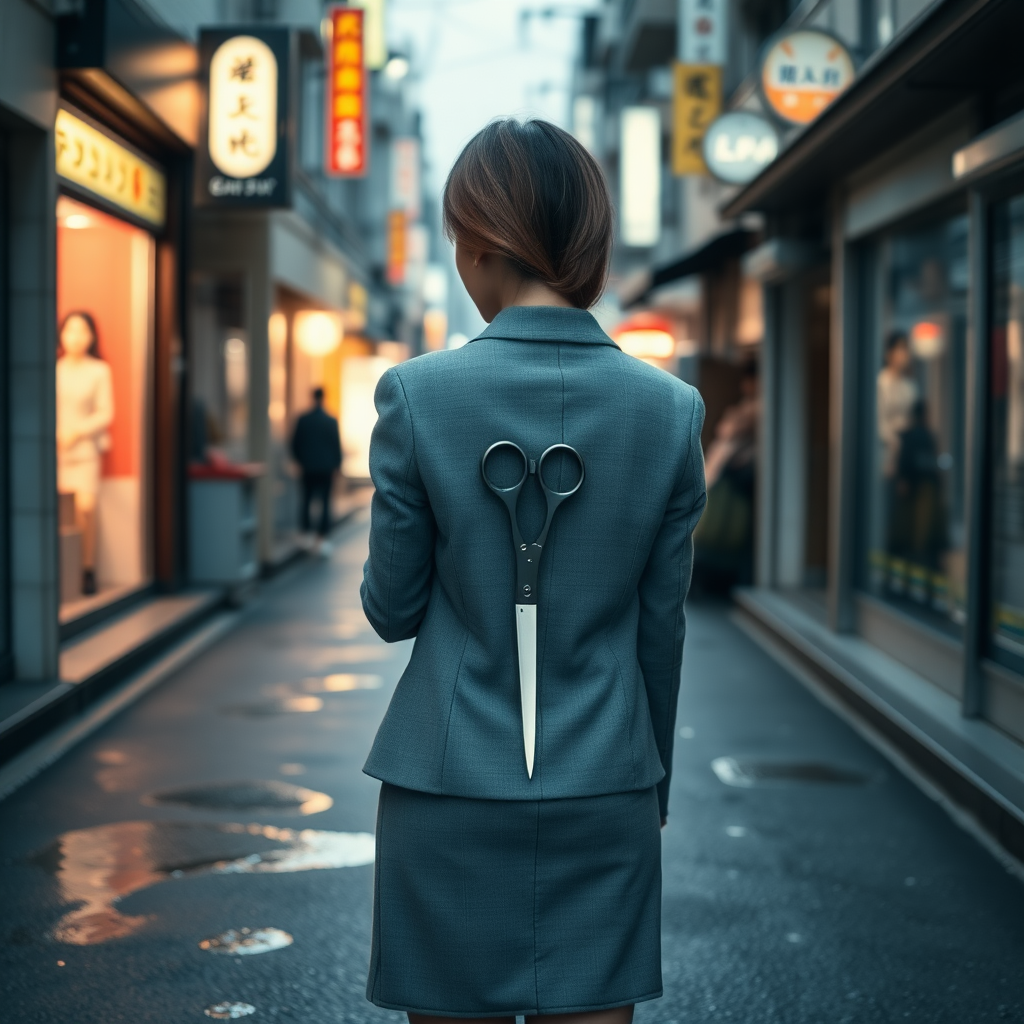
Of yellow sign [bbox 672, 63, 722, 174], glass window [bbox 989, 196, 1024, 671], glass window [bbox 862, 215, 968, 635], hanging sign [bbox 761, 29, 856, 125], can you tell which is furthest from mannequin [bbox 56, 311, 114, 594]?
yellow sign [bbox 672, 63, 722, 174]

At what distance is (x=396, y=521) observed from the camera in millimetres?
1974

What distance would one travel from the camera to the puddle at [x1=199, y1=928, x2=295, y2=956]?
407cm

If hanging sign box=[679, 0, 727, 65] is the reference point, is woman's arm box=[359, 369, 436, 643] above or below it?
below

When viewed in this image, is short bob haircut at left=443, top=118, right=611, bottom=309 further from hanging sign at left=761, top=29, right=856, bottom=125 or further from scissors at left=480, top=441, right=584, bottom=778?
hanging sign at left=761, top=29, right=856, bottom=125

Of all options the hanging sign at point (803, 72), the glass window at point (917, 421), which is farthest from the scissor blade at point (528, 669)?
the hanging sign at point (803, 72)

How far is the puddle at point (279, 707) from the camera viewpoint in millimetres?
7582

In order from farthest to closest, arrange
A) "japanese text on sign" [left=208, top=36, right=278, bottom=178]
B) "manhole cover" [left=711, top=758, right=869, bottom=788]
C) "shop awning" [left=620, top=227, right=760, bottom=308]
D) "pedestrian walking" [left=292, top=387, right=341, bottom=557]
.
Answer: "pedestrian walking" [left=292, top=387, right=341, bottom=557] < "shop awning" [left=620, top=227, right=760, bottom=308] < "japanese text on sign" [left=208, top=36, right=278, bottom=178] < "manhole cover" [left=711, top=758, right=869, bottom=788]

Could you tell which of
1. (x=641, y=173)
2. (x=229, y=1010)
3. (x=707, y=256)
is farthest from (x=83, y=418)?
(x=641, y=173)

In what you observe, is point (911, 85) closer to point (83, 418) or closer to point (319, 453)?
point (83, 418)

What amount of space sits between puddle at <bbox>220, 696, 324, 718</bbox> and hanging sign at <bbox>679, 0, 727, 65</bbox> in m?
10.9

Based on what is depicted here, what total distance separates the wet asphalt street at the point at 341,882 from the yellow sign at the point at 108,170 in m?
3.23

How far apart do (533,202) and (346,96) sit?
665 inches

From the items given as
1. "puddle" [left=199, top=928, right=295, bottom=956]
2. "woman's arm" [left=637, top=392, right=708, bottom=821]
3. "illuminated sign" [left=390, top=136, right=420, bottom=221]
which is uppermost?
"illuminated sign" [left=390, top=136, right=420, bottom=221]

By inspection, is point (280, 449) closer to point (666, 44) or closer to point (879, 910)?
point (666, 44)
